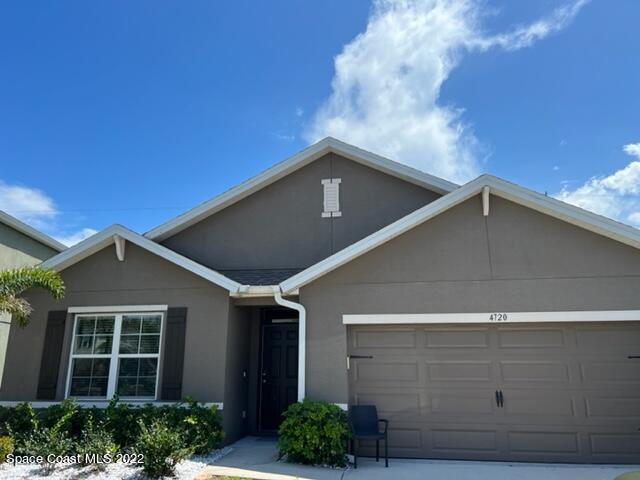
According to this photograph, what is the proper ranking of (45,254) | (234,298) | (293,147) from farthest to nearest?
(45,254), (293,147), (234,298)

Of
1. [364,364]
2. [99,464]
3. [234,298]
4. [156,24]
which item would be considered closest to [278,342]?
[234,298]

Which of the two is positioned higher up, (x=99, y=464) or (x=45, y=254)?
(x=45, y=254)

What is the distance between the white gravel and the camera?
5.80 metres

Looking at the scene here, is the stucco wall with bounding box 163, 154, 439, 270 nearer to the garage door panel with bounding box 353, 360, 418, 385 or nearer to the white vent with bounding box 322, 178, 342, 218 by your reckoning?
the white vent with bounding box 322, 178, 342, 218

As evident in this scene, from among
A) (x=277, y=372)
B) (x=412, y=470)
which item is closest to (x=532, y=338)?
(x=412, y=470)

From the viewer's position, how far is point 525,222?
7641mm

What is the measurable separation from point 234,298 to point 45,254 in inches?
364

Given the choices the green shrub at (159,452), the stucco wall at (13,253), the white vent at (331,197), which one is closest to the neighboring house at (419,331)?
the green shrub at (159,452)

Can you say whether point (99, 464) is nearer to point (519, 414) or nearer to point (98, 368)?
point (98, 368)

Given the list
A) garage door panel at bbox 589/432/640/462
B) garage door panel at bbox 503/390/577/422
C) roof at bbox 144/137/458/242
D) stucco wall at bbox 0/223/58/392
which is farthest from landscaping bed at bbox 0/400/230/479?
garage door panel at bbox 589/432/640/462

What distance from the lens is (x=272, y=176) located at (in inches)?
409

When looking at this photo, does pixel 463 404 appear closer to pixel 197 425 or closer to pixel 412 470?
pixel 412 470

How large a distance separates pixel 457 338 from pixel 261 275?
13.7 ft

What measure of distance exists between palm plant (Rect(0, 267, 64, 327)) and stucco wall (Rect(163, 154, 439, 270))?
9.64 ft
